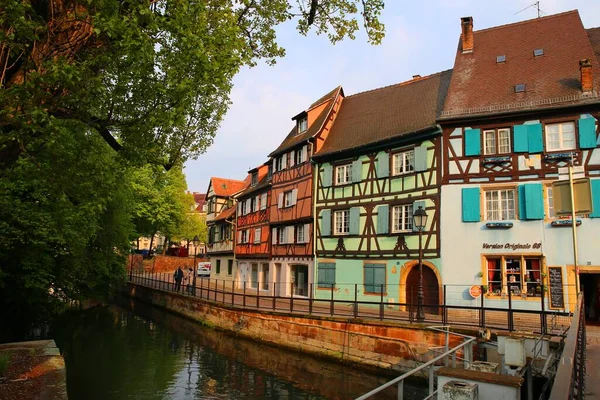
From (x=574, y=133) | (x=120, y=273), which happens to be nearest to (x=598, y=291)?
(x=574, y=133)

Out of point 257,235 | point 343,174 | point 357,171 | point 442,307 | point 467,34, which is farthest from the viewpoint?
point 257,235

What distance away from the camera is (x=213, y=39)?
7.14m

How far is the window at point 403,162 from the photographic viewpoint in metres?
20.4

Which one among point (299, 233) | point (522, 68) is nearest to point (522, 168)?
point (522, 68)

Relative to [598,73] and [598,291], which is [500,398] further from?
[598,73]

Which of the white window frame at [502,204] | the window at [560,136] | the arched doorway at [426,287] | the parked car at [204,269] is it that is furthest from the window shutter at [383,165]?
the parked car at [204,269]

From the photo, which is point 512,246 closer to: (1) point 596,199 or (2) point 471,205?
(2) point 471,205

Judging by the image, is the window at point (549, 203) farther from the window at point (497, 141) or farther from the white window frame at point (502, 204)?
the window at point (497, 141)

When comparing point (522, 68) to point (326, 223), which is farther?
point (326, 223)

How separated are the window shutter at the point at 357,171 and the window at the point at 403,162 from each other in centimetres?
195

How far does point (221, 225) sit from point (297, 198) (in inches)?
646

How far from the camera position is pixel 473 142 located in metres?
18.3

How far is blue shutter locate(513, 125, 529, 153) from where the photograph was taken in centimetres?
1734

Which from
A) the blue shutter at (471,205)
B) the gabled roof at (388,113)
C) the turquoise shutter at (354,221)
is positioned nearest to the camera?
the blue shutter at (471,205)
